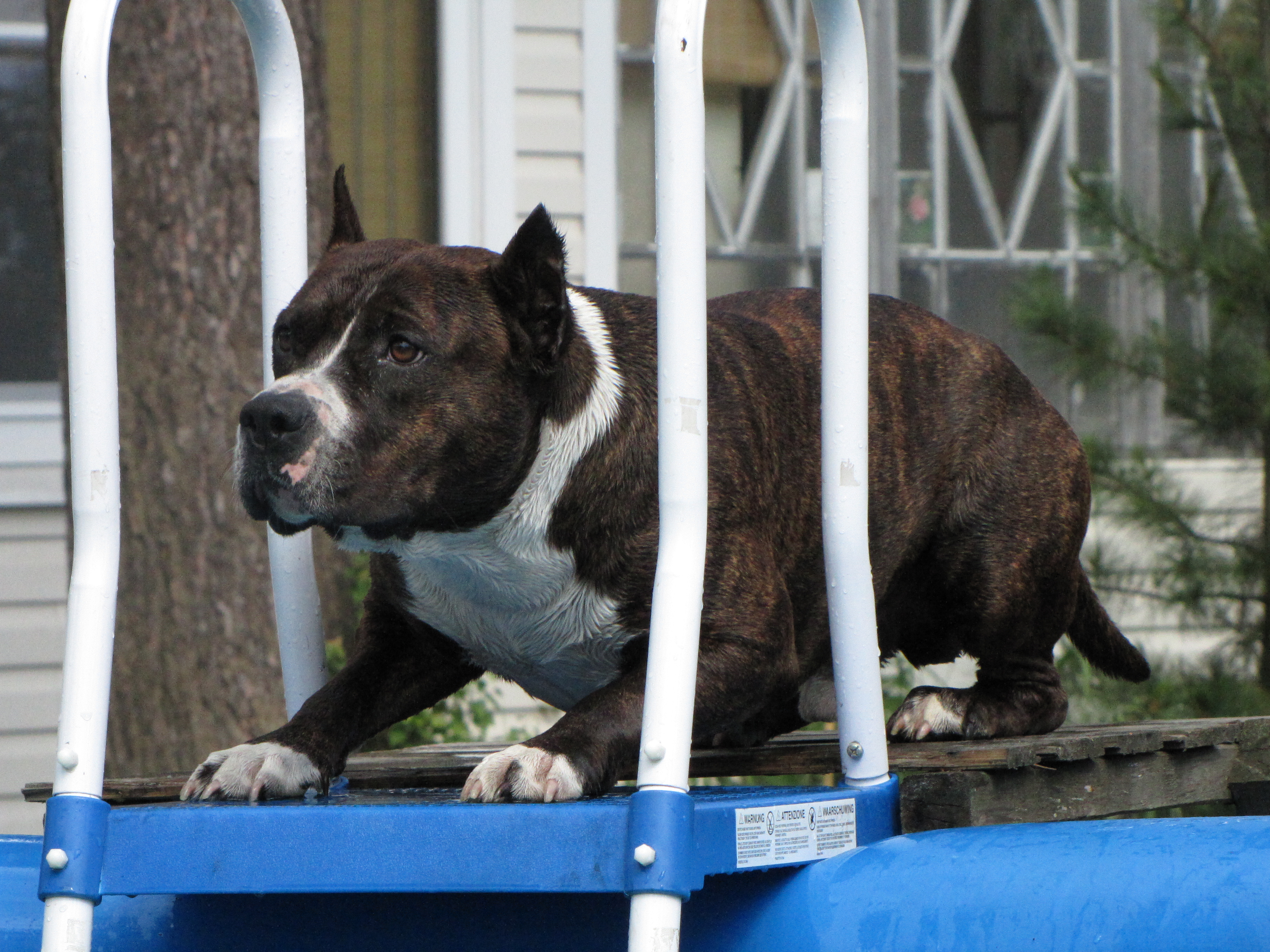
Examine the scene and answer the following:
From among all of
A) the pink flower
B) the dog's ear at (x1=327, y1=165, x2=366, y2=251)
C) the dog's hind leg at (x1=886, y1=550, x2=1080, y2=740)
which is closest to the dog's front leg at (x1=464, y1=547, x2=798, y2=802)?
the dog's hind leg at (x1=886, y1=550, x2=1080, y2=740)

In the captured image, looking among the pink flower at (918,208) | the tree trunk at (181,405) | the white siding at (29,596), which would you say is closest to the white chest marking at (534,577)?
the tree trunk at (181,405)

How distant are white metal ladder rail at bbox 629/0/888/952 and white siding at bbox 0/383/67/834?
4443 millimetres

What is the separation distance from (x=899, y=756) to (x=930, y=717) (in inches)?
13.1

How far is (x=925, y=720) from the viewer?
9.58 feet

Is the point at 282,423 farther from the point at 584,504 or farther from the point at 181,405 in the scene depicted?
the point at 181,405

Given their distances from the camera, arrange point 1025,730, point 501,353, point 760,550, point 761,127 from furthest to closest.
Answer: point 761,127 < point 1025,730 < point 760,550 < point 501,353

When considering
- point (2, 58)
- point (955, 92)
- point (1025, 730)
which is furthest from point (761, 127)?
point (1025, 730)

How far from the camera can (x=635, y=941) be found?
188 cm

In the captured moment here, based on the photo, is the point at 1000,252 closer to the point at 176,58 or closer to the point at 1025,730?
the point at 176,58

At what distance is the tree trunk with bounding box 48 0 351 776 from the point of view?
14.6ft

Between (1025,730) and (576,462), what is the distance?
3.55ft

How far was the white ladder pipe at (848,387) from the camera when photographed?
232 centimetres

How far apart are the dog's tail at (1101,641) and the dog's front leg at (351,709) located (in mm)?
1329

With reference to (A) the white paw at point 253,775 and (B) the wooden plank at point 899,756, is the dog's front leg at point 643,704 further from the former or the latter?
(A) the white paw at point 253,775
